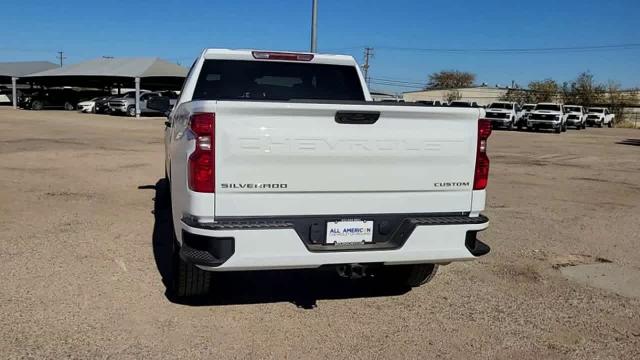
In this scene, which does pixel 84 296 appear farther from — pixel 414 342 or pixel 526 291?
pixel 526 291

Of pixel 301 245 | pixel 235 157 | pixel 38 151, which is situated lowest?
pixel 38 151

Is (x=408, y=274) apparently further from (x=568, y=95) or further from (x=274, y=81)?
(x=568, y=95)

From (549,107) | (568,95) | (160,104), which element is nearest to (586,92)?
(568,95)

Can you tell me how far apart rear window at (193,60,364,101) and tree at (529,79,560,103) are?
76.9 m

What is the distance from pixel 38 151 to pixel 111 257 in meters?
11.3

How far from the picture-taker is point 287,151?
371cm

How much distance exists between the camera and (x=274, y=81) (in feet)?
19.0

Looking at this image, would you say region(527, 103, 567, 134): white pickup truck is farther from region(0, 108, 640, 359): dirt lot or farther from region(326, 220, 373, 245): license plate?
region(326, 220, 373, 245): license plate

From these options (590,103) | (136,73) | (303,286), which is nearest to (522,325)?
(303,286)

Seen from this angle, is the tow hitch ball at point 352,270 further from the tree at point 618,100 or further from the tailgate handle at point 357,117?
the tree at point 618,100

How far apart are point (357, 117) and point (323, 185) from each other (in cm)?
51

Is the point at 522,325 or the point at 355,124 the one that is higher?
the point at 355,124

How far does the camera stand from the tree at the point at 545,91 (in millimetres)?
77375

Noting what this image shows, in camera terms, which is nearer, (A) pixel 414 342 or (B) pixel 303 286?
(A) pixel 414 342
